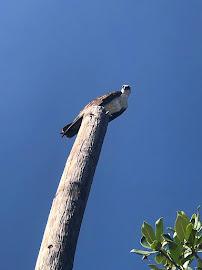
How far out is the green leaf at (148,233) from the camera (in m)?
3.38

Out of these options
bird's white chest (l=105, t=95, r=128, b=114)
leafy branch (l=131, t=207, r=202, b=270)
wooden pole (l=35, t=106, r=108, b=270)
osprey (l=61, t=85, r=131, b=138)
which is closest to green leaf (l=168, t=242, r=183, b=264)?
leafy branch (l=131, t=207, r=202, b=270)

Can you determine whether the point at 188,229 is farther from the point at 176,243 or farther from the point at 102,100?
the point at 102,100

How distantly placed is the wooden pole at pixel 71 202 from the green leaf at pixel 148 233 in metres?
0.69

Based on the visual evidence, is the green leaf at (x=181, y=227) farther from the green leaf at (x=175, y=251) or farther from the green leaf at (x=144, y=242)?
the green leaf at (x=144, y=242)

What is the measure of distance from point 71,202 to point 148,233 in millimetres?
968

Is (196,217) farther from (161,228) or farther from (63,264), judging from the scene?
(63,264)

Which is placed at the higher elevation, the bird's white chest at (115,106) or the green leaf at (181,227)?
the bird's white chest at (115,106)

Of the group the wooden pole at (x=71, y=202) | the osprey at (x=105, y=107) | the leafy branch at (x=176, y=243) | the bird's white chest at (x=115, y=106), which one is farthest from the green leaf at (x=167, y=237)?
the bird's white chest at (x=115, y=106)

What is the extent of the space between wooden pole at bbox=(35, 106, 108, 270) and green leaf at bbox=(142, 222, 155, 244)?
0.69 m

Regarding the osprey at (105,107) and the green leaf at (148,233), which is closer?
the green leaf at (148,233)

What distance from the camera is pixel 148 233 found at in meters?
3.40

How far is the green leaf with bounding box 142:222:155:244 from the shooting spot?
11.1 ft

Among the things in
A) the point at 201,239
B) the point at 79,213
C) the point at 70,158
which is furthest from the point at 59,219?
the point at 201,239

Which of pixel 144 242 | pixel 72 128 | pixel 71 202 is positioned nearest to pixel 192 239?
pixel 144 242
